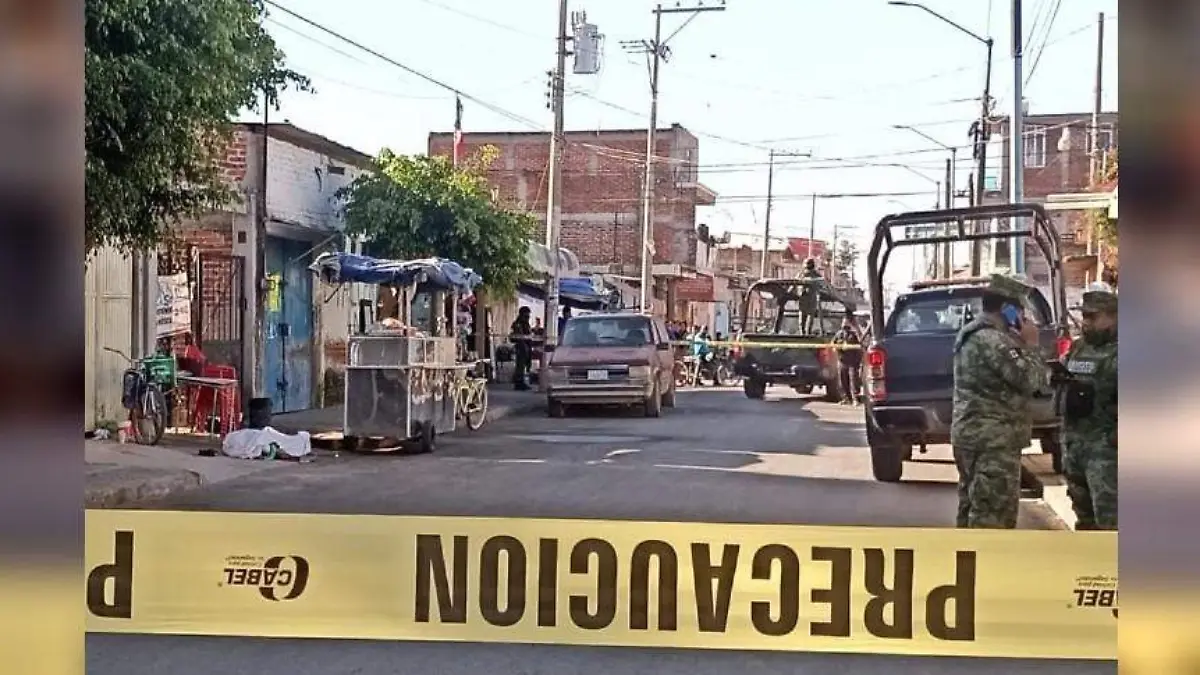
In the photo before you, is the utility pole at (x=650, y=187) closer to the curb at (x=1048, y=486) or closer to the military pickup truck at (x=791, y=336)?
the military pickup truck at (x=791, y=336)

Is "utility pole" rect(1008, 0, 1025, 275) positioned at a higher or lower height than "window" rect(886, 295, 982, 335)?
higher

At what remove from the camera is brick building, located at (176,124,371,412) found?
17.3 ft

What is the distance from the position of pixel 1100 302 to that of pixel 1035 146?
29.4 inches

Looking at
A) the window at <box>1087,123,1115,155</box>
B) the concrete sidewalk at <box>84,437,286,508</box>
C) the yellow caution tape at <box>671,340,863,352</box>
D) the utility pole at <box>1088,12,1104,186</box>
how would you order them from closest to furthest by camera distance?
the window at <box>1087,123,1115,155</box> < the utility pole at <box>1088,12,1104,186</box> < the concrete sidewalk at <box>84,437,286,508</box> < the yellow caution tape at <box>671,340,863,352</box>

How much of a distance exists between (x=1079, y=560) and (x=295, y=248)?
3.27m

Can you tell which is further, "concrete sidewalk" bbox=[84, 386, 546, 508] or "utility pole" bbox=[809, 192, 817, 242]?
"utility pole" bbox=[809, 192, 817, 242]

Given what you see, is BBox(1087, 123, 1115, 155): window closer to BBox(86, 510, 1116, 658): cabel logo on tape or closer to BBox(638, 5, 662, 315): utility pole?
BBox(86, 510, 1116, 658): cabel logo on tape

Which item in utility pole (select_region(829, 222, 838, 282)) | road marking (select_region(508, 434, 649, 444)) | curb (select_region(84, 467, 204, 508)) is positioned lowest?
curb (select_region(84, 467, 204, 508))

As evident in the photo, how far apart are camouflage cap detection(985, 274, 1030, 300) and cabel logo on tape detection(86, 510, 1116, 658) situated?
884mm

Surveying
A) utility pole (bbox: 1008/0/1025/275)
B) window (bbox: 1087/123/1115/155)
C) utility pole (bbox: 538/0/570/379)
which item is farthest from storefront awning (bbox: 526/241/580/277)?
window (bbox: 1087/123/1115/155)
